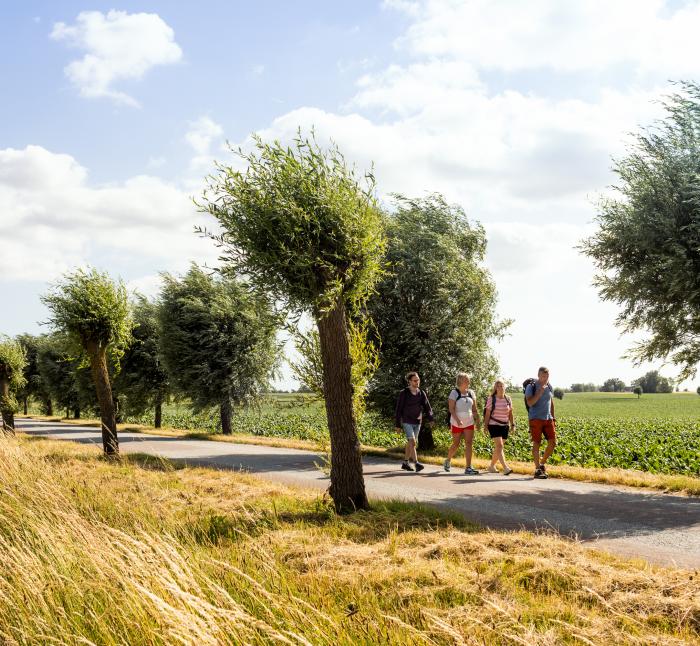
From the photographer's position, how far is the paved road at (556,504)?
7.54 m

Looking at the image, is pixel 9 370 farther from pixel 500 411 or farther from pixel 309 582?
pixel 309 582

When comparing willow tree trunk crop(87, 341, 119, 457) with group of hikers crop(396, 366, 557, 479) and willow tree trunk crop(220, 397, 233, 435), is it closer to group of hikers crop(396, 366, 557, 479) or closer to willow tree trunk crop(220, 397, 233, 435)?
group of hikers crop(396, 366, 557, 479)

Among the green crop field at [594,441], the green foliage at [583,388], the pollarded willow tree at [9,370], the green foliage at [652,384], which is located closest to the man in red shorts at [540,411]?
the green crop field at [594,441]

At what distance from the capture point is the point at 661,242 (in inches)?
473

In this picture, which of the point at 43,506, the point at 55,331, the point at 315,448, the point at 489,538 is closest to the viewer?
the point at 489,538

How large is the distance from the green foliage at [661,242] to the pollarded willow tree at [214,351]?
1719cm

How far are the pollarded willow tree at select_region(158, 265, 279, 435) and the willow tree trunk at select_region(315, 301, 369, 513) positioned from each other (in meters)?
18.7

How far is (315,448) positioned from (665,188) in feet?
43.3

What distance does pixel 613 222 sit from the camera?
507 inches

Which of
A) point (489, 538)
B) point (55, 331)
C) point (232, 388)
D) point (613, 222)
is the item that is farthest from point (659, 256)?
point (232, 388)

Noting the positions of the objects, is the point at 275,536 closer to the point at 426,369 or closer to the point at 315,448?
the point at 426,369

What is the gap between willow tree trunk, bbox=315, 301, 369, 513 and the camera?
8.91m

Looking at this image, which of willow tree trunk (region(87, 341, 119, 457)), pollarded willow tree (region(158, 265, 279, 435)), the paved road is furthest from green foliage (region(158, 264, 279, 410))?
the paved road

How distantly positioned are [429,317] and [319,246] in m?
10.5
